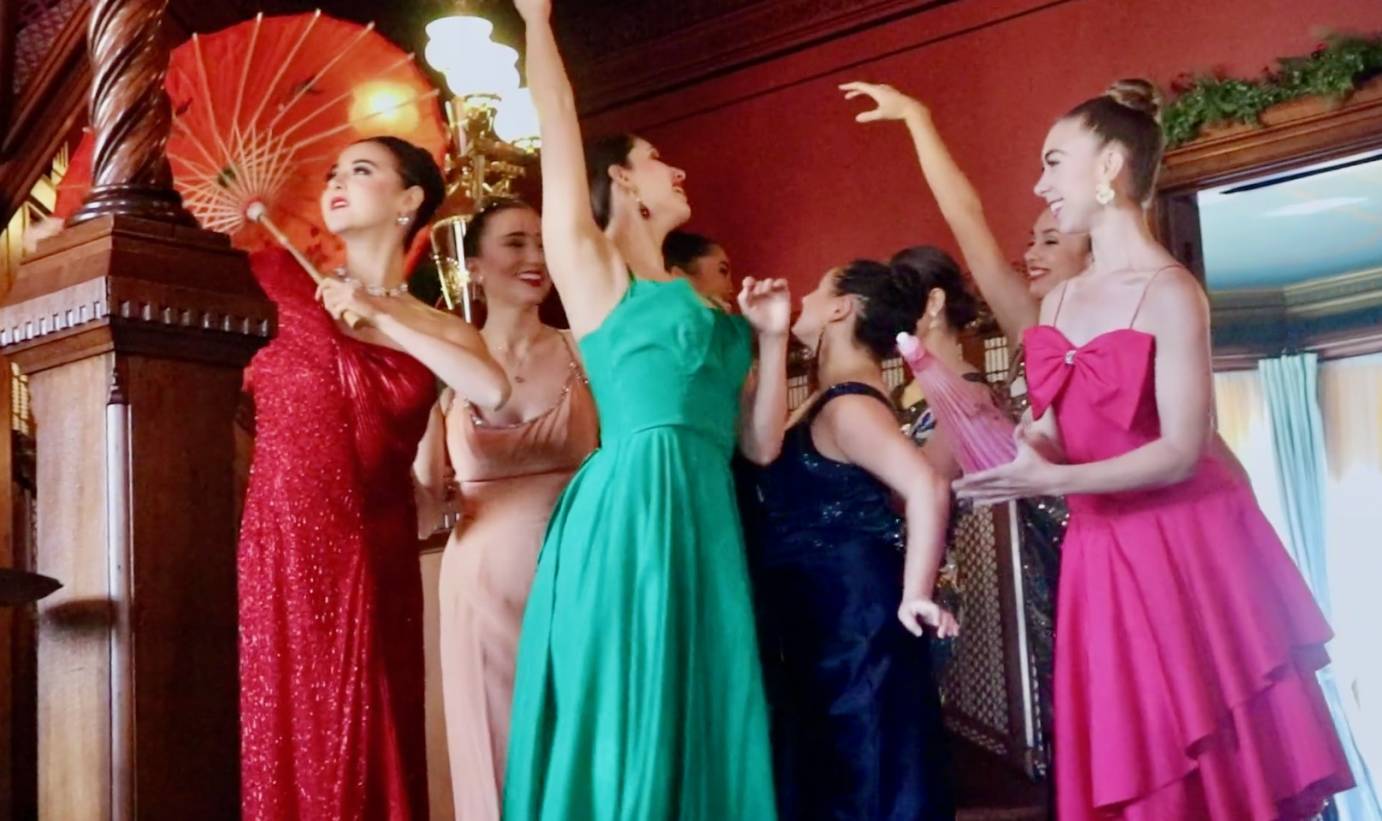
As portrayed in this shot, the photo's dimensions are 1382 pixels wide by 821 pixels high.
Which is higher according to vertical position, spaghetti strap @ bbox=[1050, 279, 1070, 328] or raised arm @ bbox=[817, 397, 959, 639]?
spaghetti strap @ bbox=[1050, 279, 1070, 328]

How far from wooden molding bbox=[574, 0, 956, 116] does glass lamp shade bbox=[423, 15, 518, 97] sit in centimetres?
112

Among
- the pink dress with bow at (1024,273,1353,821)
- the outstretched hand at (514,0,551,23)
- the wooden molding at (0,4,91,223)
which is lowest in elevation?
the pink dress with bow at (1024,273,1353,821)

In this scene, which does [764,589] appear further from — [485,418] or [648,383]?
[485,418]

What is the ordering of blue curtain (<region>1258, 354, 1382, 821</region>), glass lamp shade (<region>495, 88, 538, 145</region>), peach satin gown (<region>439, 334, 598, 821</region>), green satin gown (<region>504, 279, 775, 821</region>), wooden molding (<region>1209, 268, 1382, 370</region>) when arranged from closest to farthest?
green satin gown (<region>504, 279, 775, 821</region>) → peach satin gown (<region>439, 334, 598, 821</region>) → glass lamp shade (<region>495, 88, 538, 145</region>) → blue curtain (<region>1258, 354, 1382, 821</region>) → wooden molding (<region>1209, 268, 1382, 370</region>)

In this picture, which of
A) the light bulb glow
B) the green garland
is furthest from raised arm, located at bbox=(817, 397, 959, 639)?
the green garland

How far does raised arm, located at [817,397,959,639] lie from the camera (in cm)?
260

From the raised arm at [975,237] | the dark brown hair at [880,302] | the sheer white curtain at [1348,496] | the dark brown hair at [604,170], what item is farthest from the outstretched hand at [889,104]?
the sheer white curtain at [1348,496]

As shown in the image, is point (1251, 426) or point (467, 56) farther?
point (1251, 426)

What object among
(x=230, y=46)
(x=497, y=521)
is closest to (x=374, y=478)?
(x=497, y=521)

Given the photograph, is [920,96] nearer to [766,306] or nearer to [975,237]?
[975,237]

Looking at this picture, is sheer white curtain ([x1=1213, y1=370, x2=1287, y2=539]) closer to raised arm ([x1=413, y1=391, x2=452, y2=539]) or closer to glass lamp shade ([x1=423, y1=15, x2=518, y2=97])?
glass lamp shade ([x1=423, y1=15, x2=518, y2=97])

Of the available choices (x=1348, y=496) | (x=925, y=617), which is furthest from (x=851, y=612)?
(x=1348, y=496)

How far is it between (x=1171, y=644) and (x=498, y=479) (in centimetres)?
132

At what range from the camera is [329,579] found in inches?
111
